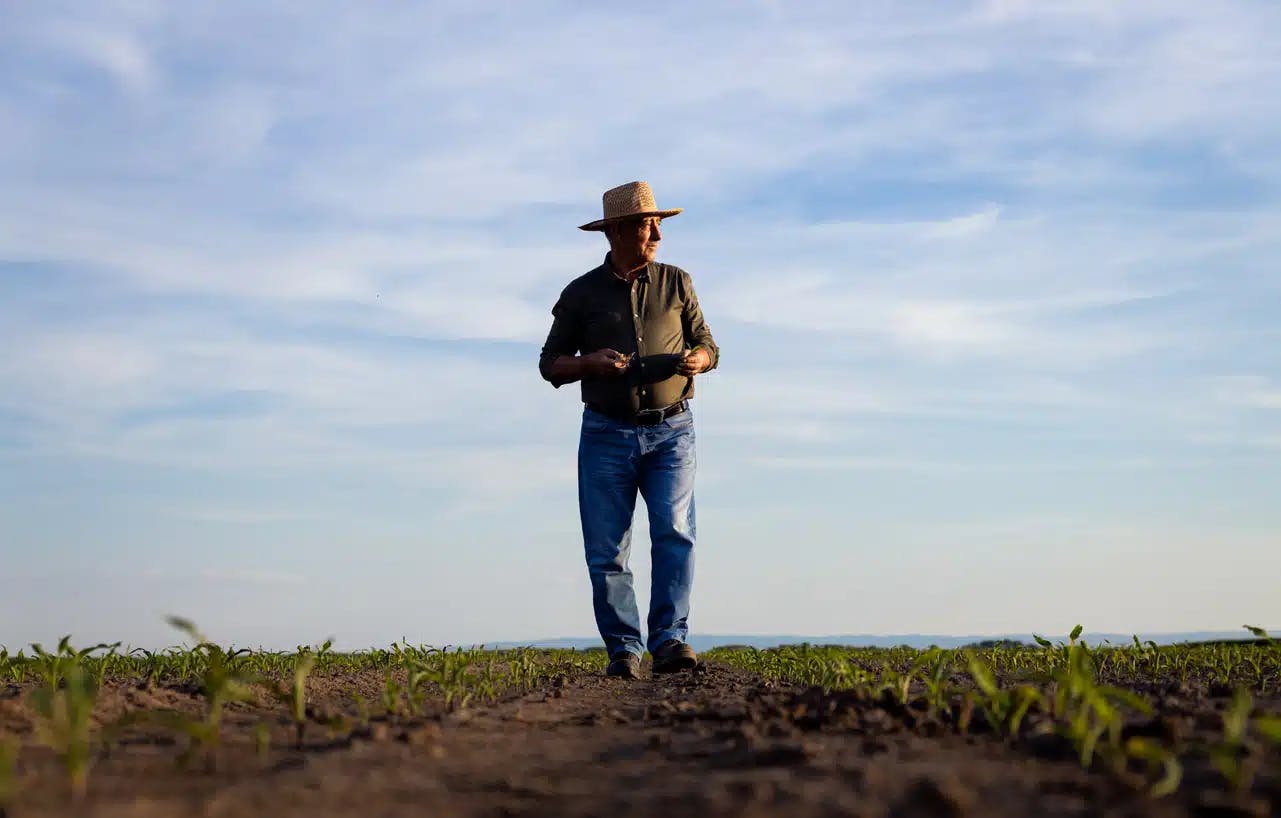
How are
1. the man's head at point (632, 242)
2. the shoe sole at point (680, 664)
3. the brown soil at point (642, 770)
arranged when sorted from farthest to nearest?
the man's head at point (632, 242), the shoe sole at point (680, 664), the brown soil at point (642, 770)

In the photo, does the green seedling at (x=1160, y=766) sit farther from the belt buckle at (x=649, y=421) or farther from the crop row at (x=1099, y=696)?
the belt buckle at (x=649, y=421)

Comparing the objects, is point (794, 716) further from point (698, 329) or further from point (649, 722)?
point (698, 329)

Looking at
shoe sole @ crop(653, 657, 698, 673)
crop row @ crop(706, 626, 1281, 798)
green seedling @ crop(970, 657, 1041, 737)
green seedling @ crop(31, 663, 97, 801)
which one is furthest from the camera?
shoe sole @ crop(653, 657, 698, 673)

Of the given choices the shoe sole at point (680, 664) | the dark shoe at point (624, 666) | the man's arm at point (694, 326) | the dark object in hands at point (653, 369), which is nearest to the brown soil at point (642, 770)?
the dark shoe at point (624, 666)

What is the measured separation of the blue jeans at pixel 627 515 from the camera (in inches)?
270

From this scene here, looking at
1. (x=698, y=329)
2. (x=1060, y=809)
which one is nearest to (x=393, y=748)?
(x=1060, y=809)

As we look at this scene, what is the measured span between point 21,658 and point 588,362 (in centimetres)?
331

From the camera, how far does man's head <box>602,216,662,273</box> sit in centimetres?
704

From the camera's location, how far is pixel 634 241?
7062 mm

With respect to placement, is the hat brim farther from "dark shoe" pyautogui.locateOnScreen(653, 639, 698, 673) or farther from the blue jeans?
"dark shoe" pyautogui.locateOnScreen(653, 639, 698, 673)

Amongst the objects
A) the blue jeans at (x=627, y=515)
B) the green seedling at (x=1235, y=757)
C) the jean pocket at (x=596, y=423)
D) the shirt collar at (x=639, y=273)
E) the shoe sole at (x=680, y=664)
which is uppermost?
the shirt collar at (x=639, y=273)

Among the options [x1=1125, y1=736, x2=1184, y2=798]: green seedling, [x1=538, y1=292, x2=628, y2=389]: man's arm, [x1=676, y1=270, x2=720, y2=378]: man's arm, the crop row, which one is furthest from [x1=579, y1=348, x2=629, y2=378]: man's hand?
[x1=1125, y1=736, x2=1184, y2=798]: green seedling

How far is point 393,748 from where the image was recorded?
9.20 ft

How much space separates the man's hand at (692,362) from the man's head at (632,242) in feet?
2.38
